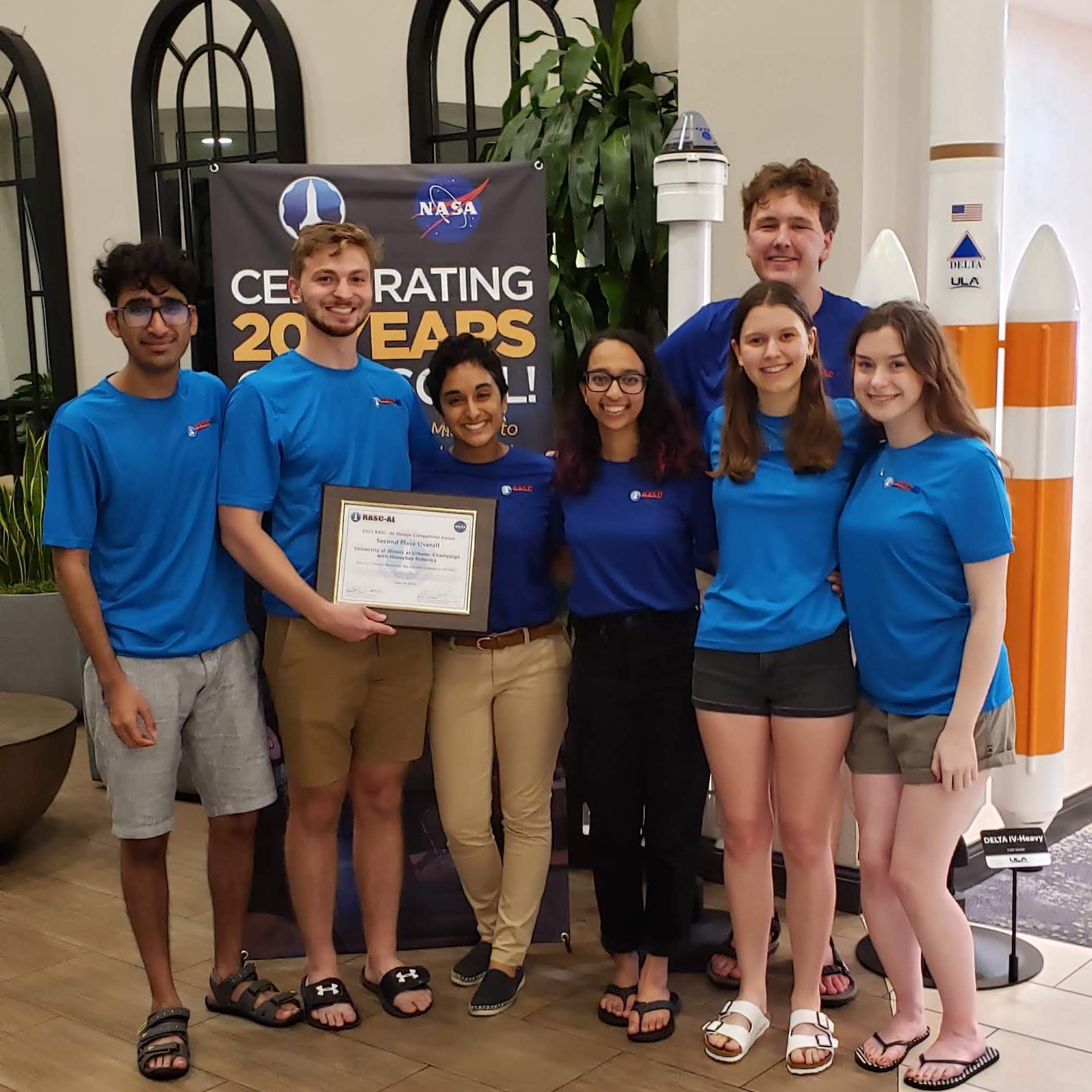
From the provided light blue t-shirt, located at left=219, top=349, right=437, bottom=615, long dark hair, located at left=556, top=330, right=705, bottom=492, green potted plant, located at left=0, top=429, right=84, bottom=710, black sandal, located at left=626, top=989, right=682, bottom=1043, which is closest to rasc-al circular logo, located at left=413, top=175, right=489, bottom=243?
light blue t-shirt, located at left=219, top=349, right=437, bottom=615

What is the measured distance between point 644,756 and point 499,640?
415 millimetres

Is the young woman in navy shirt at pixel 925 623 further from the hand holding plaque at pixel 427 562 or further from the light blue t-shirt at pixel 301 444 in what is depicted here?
the light blue t-shirt at pixel 301 444

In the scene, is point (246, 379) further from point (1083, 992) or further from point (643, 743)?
point (1083, 992)

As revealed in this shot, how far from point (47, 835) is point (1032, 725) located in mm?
3087

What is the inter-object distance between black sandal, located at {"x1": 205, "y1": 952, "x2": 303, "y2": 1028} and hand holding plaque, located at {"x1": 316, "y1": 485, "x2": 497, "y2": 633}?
0.95 meters

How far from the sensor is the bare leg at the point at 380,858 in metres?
3.07

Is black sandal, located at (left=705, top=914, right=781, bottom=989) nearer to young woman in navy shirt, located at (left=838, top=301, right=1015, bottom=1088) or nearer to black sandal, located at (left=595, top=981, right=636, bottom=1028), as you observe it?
black sandal, located at (left=595, top=981, right=636, bottom=1028)

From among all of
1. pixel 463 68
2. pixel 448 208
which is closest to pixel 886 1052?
pixel 448 208

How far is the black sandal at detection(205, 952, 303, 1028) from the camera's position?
10.0 ft

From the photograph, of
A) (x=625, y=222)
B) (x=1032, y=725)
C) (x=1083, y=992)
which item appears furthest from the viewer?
(x=625, y=222)

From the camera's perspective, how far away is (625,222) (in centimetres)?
371

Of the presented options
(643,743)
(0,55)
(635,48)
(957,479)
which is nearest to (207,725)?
(643,743)

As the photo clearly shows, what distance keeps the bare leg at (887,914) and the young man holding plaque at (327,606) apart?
99 centimetres

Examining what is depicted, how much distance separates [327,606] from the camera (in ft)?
9.15
